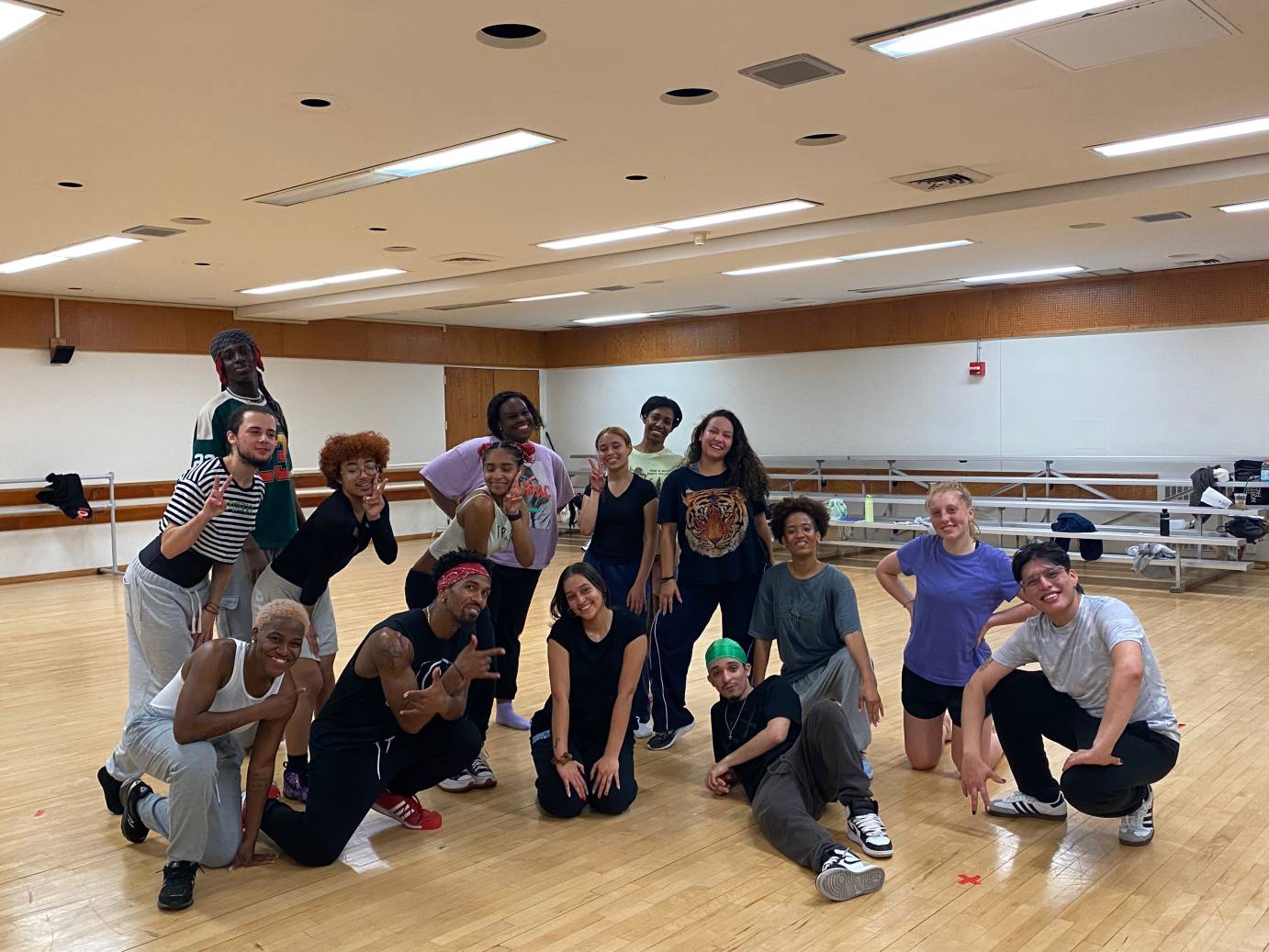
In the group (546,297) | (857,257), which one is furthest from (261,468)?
(546,297)

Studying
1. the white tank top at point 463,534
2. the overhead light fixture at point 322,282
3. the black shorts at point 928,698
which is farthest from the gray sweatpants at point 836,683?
the overhead light fixture at point 322,282

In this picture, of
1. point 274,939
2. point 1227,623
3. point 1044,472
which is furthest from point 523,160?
point 1044,472

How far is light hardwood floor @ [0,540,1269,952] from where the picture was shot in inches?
110

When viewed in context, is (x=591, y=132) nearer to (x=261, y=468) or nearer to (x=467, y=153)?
(x=467, y=153)

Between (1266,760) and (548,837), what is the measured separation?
108 inches

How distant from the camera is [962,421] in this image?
36.0ft

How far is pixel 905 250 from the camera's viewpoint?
26.2 ft

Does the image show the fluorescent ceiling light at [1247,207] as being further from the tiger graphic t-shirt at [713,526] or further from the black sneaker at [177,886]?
the black sneaker at [177,886]

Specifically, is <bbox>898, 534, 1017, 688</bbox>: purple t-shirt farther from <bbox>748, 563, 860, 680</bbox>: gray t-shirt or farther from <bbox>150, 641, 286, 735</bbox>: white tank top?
<bbox>150, 641, 286, 735</bbox>: white tank top

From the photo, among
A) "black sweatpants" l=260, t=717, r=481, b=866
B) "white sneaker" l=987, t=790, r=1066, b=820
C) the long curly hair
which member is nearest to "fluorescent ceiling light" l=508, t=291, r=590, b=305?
the long curly hair

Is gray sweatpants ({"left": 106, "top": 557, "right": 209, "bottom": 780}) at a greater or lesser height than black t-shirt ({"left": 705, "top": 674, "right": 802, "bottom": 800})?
greater

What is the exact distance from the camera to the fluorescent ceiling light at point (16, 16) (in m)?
3.14

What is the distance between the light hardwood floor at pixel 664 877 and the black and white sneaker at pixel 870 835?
2.1 inches

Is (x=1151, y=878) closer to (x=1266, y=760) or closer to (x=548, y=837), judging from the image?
(x=1266, y=760)
